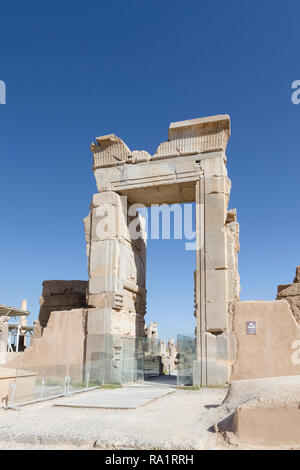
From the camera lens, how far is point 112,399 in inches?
292

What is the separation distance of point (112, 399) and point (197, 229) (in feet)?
15.2

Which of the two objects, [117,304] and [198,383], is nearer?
[198,383]

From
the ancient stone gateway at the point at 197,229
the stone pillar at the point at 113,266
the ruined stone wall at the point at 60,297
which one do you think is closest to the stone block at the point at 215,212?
the ancient stone gateway at the point at 197,229

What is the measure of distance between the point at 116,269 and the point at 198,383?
3.57m

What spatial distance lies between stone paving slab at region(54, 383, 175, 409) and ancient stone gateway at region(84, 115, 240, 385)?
1.50m

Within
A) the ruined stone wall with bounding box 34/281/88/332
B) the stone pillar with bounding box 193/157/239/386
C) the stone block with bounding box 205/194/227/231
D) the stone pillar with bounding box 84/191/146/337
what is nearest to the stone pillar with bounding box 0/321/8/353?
the ruined stone wall with bounding box 34/281/88/332

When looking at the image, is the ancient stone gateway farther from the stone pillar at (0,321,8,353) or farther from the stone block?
the stone pillar at (0,321,8,353)

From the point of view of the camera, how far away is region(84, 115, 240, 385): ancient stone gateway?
958 centimetres

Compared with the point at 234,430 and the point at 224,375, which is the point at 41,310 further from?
the point at 234,430

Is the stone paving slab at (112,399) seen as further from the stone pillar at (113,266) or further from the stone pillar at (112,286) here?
the stone pillar at (113,266)

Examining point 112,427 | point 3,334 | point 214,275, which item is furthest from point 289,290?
point 3,334
